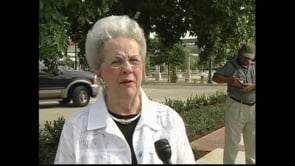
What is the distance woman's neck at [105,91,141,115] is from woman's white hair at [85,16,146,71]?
128 millimetres

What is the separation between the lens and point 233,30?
5.61 meters

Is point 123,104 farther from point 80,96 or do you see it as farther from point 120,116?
point 80,96

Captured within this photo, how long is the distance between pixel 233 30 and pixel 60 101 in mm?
8062

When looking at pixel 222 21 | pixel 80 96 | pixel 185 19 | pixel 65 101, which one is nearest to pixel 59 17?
pixel 222 21

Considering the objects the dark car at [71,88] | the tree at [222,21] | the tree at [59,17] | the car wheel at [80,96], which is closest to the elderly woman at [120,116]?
the tree at [59,17]

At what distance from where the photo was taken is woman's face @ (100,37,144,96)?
149 cm

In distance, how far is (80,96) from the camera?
1211cm

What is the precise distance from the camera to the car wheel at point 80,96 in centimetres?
1203

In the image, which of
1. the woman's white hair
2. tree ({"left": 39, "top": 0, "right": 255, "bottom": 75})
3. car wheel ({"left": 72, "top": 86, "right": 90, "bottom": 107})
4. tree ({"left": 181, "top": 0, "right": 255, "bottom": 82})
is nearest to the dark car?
car wheel ({"left": 72, "top": 86, "right": 90, "bottom": 107})

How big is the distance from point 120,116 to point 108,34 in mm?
300

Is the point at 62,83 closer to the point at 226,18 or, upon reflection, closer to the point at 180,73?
the point at 226,18

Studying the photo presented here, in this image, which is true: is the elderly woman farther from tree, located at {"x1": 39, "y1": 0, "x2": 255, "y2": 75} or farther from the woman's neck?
tree, located at {"x1": 39, "y1": 0, "x2": 255, "y2": 75}

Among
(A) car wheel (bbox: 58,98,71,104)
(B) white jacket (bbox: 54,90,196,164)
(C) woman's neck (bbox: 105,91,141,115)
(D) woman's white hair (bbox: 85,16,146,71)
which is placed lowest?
(A) car wheel (bbox: 58,98,71,104)
